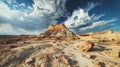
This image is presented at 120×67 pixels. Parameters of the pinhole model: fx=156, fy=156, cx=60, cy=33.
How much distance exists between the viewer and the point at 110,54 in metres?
42.2

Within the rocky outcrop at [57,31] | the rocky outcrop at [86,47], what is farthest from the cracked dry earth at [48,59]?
the rocky outcrop at [57,31]

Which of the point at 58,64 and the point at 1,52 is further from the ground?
the point at 1,52

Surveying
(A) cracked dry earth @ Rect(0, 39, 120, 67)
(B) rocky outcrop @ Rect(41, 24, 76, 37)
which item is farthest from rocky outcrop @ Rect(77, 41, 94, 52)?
(B) rocky outcrop @ Rect(41, 24, 76, 37)

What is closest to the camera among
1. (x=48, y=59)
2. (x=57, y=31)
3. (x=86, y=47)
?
(x=48, y=59)

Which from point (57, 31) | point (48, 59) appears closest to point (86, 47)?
point (48, 59)

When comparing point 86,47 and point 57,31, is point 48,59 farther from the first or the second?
point 57,31

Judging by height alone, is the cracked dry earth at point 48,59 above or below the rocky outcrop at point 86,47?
below

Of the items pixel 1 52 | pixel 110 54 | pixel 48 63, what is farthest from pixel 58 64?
pixel 110 54

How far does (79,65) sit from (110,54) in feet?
43.1

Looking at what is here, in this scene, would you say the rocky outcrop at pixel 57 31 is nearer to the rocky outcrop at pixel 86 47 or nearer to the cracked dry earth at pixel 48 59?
the rocky outcrop at pixel 86 47

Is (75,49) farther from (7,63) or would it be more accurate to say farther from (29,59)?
(7,63)

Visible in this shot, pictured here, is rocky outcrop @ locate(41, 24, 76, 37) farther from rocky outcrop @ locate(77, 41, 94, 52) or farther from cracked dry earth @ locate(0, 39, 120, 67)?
cracked dry earth @ locate(0, 39, 120, 67)

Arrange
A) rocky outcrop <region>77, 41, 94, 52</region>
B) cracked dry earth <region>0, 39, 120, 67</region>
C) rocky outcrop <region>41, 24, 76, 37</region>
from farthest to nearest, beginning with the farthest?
1. rocky outcrop <region>41, 24, 76, 37</region>
2. rocky outcrop <region>77, 41, 94, 52</region>
3. cracked dry earth <region>0, 39, 120, 67</region>

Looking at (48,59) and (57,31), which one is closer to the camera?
(48,59)
